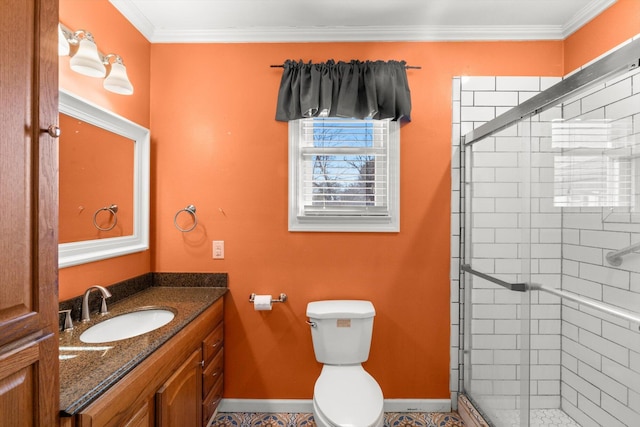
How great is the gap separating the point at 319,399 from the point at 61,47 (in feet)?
6.54

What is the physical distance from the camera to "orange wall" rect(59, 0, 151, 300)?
1.50m

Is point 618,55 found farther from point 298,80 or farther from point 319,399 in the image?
point 319,399

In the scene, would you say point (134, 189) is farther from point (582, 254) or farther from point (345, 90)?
point (582, 254)

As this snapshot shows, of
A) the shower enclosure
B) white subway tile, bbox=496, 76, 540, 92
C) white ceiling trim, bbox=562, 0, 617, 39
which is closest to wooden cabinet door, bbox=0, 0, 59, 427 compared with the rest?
the shower enclosure

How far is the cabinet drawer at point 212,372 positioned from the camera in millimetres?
1760

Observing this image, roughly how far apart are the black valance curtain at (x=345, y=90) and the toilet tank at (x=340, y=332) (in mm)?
1247

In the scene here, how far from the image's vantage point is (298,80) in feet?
6.81

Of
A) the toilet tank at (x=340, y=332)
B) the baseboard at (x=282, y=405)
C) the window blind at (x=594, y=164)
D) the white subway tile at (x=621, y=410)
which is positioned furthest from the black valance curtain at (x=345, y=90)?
the baseboard at (x=282, y=405)

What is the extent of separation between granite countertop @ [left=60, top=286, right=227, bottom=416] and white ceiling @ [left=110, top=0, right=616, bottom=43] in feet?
5.64

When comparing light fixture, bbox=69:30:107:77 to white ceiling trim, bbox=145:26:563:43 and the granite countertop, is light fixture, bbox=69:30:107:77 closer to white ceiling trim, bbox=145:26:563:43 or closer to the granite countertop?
white ceiling trim, bbox=145:26:563:43

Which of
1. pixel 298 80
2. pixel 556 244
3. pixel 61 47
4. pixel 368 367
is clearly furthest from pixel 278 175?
pixel 556 244

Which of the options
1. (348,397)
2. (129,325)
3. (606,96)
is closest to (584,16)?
(606,96)

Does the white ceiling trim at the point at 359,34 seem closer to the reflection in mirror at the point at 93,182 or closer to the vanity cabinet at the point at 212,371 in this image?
the reflection in mirror at the point at 93,182

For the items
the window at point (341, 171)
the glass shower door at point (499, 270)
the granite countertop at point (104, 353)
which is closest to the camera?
the granite countertop at point (104, 353)
